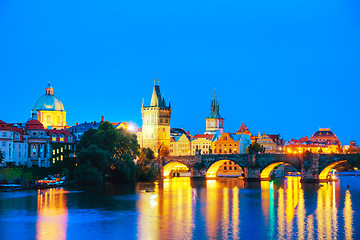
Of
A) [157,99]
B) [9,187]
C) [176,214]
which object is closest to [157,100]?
[157,99]

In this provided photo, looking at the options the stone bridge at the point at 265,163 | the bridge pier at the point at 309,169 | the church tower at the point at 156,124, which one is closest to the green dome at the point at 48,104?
the church tower at the point at 156,124

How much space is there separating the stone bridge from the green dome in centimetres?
4407

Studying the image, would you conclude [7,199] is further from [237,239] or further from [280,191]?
[280,191]

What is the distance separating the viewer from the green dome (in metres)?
153

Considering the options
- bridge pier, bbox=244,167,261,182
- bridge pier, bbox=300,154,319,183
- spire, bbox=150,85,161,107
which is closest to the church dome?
spire, bbox=150,85,161,107

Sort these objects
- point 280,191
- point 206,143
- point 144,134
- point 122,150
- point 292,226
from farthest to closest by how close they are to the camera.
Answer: point 206,143, point 144,134, point 122,150, point 280,191, point 292,226

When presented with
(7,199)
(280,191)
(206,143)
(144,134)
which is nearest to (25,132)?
(7,199)

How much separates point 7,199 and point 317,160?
5552 cm

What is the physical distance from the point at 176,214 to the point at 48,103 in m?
102

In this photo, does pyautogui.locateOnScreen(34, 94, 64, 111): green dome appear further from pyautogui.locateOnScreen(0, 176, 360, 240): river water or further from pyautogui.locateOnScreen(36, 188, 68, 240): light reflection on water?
pyautogui.locateOnScreen(36, 188, 68, 240): light reflection on water

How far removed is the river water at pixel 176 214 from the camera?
47875mm

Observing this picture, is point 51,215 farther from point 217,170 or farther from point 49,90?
point 49,90

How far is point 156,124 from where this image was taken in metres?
159

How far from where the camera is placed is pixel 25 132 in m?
103
